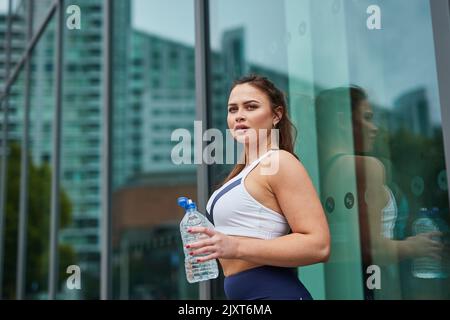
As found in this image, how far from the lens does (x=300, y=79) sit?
2926mm

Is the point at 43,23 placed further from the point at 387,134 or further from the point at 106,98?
the point at 387,134

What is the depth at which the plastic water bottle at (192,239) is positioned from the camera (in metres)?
2.04

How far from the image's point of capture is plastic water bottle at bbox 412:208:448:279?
85.8 inches

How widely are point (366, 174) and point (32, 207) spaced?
13.9 meters

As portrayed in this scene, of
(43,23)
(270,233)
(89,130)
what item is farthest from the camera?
(89,130)

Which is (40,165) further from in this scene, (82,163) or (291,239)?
(291,239)

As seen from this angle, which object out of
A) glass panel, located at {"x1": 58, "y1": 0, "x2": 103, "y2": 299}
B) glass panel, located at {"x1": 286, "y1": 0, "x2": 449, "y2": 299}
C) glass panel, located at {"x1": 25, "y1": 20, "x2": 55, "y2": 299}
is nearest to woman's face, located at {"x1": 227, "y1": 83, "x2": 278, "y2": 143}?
glass panel, located at {"x1": 286, "y1": 0, "x2": 449, "y2": 299}

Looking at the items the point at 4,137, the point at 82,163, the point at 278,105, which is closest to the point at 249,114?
the point at 278,105

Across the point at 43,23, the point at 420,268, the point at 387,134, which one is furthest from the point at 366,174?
the point at 43,23

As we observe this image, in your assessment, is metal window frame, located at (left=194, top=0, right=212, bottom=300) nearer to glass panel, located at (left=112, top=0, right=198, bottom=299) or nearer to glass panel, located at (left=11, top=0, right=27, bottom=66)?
glass panel, located at (left=11, top=0, right=27, bottom=66)

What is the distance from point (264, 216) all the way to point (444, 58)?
84cm

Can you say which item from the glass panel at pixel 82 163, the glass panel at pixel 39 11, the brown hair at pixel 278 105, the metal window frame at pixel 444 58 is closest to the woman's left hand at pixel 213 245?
the brown hair at pixel 278 105

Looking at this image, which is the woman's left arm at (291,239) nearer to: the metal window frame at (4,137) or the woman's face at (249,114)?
the woman's face at (249,114)

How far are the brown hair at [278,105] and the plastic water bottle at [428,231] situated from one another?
598 millimetres
